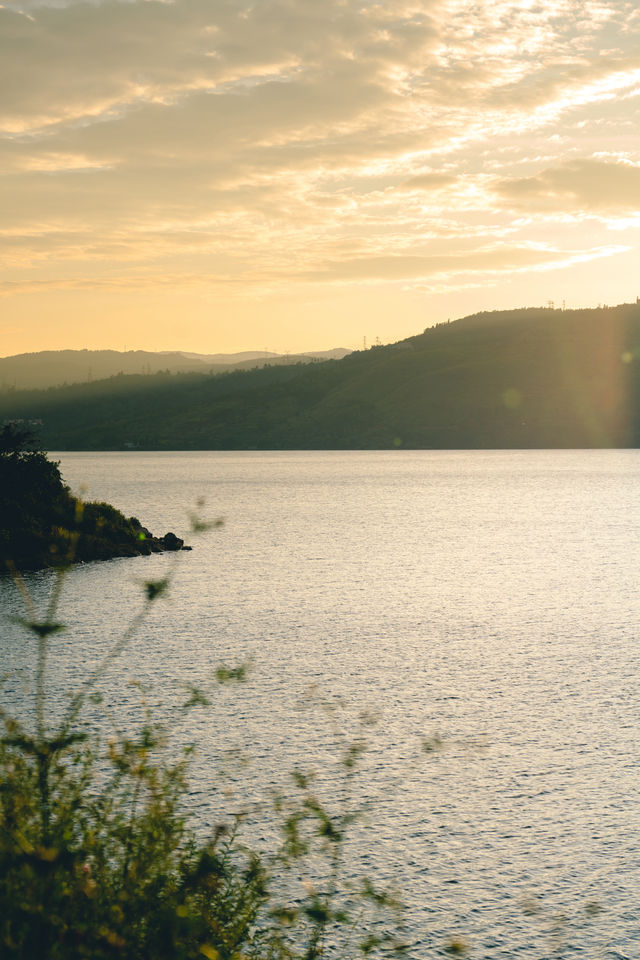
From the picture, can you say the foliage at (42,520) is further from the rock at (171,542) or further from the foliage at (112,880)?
the foliage at (112,880)

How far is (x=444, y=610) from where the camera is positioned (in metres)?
34.8

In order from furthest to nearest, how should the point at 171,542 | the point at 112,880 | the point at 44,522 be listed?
the point at 171,542 → the point at 44,522 → the point at 112,880

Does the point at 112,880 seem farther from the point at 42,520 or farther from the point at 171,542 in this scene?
the point at 171,542

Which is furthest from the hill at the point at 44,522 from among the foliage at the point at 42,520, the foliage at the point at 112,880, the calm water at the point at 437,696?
the foliage at the point at 112,880

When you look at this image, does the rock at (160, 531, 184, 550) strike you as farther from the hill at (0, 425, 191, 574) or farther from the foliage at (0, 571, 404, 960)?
the foliage at (0, 571, 404, 960)

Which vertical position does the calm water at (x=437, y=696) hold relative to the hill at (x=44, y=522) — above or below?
below

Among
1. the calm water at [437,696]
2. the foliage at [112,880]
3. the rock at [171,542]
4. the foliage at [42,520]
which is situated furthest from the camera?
the rock at [171,542]

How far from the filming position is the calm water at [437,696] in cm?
1262

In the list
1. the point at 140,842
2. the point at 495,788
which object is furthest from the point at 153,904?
the point at 495,788

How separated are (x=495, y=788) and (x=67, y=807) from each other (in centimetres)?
1065

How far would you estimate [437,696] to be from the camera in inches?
867

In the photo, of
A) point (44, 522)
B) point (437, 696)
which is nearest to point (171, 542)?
point (44, 522)

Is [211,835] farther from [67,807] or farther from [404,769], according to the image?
[67,807]

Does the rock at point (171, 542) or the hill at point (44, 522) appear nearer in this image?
the hill at point (44, 522)
